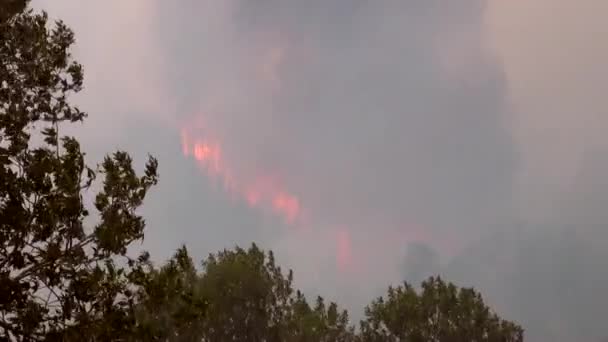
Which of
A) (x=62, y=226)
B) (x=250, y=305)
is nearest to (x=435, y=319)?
(x=250, y=305)

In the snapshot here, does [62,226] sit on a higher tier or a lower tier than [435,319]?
lower

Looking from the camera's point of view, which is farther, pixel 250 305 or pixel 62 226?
pixel 250 305

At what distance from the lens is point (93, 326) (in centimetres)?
1261

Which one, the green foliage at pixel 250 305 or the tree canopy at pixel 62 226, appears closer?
the tree canopy at pixel 62 226

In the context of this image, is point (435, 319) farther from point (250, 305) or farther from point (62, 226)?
point (62, 226)

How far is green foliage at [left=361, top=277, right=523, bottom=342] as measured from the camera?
72.2m

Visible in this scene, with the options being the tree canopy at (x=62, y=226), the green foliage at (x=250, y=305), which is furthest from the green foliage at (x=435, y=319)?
the tree canopy at (x=62, y=226)

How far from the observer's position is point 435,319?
73.6 m

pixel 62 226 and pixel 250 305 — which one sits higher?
pixel 250 305

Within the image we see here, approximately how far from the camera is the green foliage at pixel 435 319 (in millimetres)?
72188

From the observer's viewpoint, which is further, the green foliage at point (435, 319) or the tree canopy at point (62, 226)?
the green foliage at point (435, 319)

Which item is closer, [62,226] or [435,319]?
[62,226]

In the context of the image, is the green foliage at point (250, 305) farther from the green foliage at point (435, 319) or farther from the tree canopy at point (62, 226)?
the tree canopy at point (62, 226)

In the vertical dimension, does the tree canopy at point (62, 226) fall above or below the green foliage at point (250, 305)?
below
